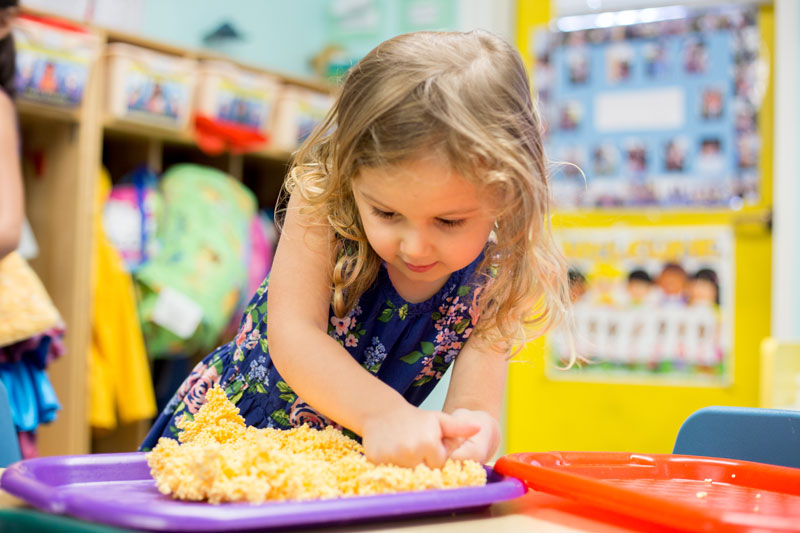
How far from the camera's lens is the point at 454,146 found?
2.29 feet

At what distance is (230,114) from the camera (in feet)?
8.30

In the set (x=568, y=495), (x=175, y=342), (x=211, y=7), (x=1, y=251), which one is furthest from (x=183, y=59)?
(x=568, y=495)

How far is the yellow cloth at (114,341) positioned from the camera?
2230mm

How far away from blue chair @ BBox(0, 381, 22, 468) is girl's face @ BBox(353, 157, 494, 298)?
0.40 m

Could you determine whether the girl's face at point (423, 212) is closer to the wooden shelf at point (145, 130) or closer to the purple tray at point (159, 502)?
the purple tray at point (159, 502)

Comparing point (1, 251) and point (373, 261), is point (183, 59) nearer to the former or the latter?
point (1, 251)

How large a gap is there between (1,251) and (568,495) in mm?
1166

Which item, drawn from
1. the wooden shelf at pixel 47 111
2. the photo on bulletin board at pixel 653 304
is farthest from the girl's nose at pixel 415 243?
the photo on bulletin board at pixel 653 304

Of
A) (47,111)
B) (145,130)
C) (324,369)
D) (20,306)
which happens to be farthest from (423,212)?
(145,130)

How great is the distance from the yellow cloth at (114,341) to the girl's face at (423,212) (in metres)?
1.65

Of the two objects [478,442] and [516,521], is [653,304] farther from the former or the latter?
[516,521]

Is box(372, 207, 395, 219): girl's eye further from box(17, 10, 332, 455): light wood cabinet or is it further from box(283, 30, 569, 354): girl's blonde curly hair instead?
box(17, 10, 332, 455): light wood cabinet

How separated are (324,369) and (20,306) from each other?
0.92m

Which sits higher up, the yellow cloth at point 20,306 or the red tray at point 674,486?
the yellow cloth at point 20,306
